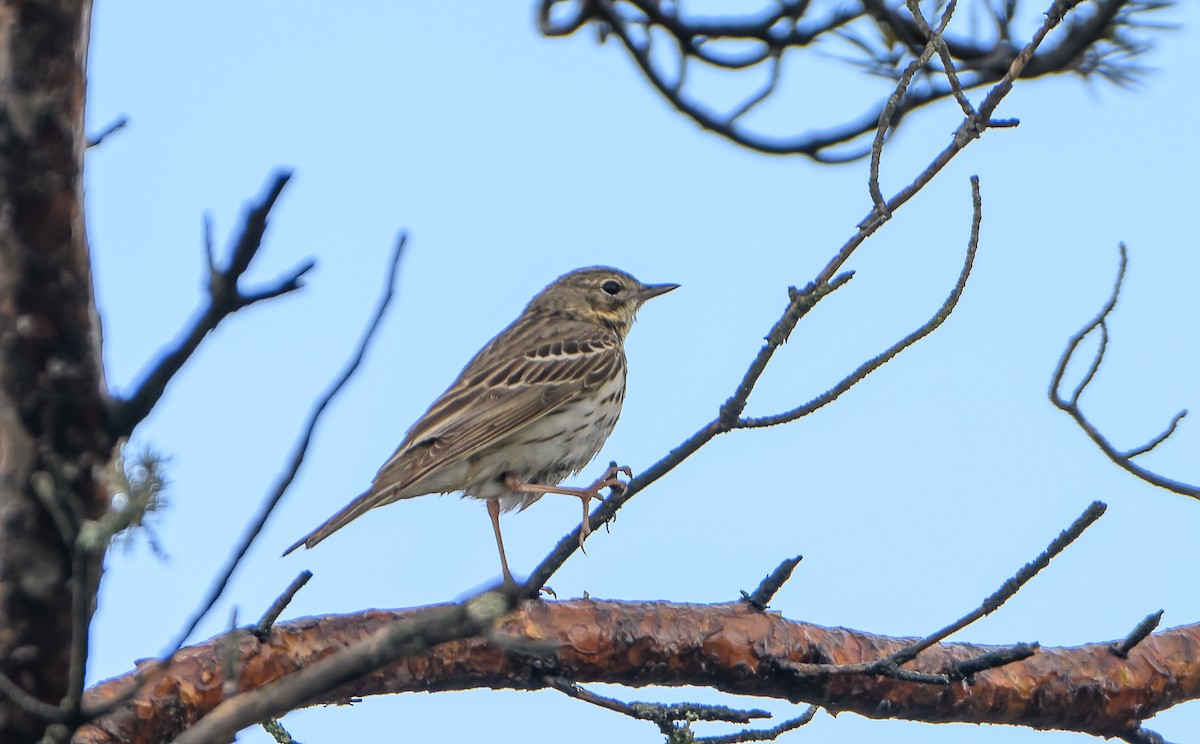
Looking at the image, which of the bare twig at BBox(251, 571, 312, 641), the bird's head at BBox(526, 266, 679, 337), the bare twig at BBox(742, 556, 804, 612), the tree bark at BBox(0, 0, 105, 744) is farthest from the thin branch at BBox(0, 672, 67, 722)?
the bird's head at BBox(526, 266, 679, 337)

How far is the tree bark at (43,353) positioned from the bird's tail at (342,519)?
13.5 ft

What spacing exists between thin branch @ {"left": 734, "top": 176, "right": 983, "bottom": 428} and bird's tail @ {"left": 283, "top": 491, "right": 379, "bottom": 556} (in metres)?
3.29

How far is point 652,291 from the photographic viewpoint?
10578 millimetres

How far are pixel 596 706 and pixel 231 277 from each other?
2864 mm

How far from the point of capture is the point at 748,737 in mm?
4621

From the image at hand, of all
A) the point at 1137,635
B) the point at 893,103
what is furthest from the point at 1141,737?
the point at 893,103

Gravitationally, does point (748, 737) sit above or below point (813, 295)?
below

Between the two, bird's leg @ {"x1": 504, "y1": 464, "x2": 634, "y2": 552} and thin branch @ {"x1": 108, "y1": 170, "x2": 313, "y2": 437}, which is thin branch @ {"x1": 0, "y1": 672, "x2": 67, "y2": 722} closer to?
thin branch @ {"x1": 108, "y1": 170, "x2": 313, "y2": 437}

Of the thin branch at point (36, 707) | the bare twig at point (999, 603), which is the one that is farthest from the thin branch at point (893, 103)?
the thin branch at point (36, 707)

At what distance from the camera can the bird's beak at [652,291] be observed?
34.6 ft

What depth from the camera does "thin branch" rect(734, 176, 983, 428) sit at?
13.8ft

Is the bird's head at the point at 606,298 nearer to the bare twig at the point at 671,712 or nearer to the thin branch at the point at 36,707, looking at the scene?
the bare twig at the point at 671,712

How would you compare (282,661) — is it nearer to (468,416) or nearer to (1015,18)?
(468,416)

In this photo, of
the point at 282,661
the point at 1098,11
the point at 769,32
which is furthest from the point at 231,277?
the point at 1098,11
